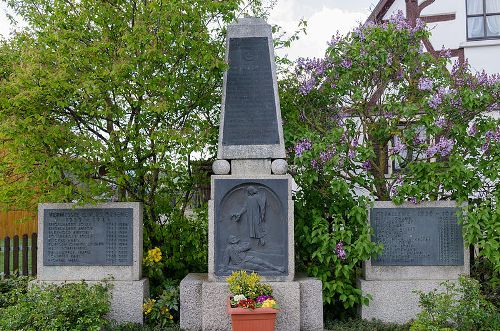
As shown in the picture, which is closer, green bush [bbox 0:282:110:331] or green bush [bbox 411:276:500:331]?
green bush [bbox 0:282:110:331]

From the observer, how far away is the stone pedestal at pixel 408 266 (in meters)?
7.10

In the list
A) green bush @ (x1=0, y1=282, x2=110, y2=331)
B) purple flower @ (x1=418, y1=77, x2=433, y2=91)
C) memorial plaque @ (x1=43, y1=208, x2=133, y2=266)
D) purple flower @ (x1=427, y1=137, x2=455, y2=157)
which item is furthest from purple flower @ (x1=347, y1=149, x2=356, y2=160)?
green bush @ (x1=0, y1=282, x2=110, y2=331)

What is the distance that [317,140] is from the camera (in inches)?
292

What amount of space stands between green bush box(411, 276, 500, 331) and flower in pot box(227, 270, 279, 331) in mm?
1628

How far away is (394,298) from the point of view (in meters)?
7.11

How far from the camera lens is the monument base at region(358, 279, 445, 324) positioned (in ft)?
23.3

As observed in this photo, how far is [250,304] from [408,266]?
250 cm

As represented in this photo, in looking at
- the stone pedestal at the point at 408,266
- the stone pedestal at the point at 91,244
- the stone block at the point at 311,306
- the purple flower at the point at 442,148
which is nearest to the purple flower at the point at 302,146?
the stone pedestal at the point at 408,266

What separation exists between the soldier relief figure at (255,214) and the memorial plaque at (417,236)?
157cm

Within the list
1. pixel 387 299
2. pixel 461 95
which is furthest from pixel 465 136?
pixel 387 299

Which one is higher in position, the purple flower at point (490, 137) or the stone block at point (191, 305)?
the purple flower at point (490, 137)

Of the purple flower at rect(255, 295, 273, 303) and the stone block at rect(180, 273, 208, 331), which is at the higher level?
the purple flower at rect(255, 295, 273, 303)

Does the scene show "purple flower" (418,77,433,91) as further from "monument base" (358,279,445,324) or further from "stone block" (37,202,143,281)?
"stone block" (37,202,143,281)

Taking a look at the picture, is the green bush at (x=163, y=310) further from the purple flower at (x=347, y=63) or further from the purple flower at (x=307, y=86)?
the purple flower at (x=347, y=63)
